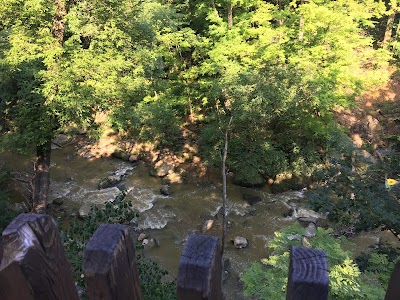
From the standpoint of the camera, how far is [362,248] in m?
9.80

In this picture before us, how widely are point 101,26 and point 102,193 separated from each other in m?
6.03

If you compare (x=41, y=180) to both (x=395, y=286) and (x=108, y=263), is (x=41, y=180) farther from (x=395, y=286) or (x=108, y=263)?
(x=395, y=286)

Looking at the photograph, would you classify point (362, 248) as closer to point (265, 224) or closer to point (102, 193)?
point (265, 224)

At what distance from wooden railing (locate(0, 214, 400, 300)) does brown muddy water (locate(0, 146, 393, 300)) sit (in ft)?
26.9

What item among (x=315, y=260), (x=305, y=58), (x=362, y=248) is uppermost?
(x=315, y=260)

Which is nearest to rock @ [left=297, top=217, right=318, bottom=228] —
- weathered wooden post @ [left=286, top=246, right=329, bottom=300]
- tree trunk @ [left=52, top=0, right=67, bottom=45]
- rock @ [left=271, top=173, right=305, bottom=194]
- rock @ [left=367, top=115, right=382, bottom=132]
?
rock @ [left=271, top=173, right=305, bottom=194]

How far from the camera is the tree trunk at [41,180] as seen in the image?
9.58m

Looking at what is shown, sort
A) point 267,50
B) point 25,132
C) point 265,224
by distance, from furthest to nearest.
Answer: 1. point 267,50
2. point 265,224
3. point 25,132

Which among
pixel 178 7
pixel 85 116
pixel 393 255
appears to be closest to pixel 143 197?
pixel 85 116

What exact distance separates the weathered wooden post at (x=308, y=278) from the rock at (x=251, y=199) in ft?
37.7

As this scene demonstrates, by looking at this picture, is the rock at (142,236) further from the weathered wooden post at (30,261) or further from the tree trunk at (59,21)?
the weathered wooden post at (30,261)

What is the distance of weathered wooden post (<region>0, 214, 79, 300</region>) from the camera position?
901mm

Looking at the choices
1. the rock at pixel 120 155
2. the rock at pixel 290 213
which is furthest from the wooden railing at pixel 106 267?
the rock at pixel 120 155

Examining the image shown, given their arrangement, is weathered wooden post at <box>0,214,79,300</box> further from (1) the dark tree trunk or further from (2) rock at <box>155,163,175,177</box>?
(2) rock at <box>155,163,175,177</box>
